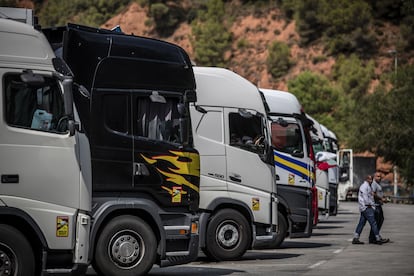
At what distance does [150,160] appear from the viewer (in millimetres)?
16375

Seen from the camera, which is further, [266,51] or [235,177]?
[266,51]

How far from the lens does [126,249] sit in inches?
629

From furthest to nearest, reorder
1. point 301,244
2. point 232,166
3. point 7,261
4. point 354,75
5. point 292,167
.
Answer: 1. point 354,75
2. point 301,244
3. point 292,167
4. point 232,166
5. point 7,261

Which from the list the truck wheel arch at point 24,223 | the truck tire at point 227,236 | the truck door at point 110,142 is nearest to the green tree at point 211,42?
the truck tire at point 227,236

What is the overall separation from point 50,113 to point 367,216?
1386cm

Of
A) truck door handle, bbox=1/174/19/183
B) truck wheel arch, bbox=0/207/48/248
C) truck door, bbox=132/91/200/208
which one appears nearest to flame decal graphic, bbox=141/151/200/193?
truck door, bbox=132/91/200/208

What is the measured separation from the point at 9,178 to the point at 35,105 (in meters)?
0.95

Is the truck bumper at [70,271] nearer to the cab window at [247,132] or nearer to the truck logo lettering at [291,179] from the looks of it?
the cab window at [247,132]

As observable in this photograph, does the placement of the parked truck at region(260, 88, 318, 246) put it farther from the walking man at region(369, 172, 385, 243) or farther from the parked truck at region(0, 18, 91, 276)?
the parked truck at region(0, 18, 91, 276)

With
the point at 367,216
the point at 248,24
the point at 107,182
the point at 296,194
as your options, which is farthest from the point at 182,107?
the point at 248,24

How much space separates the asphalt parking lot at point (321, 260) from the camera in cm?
1820

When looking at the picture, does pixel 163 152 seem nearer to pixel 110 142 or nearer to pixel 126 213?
pixel 110 142

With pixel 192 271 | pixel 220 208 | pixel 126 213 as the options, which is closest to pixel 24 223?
pixel 126 213

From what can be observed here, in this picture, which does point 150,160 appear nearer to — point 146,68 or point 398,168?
point 146,68
